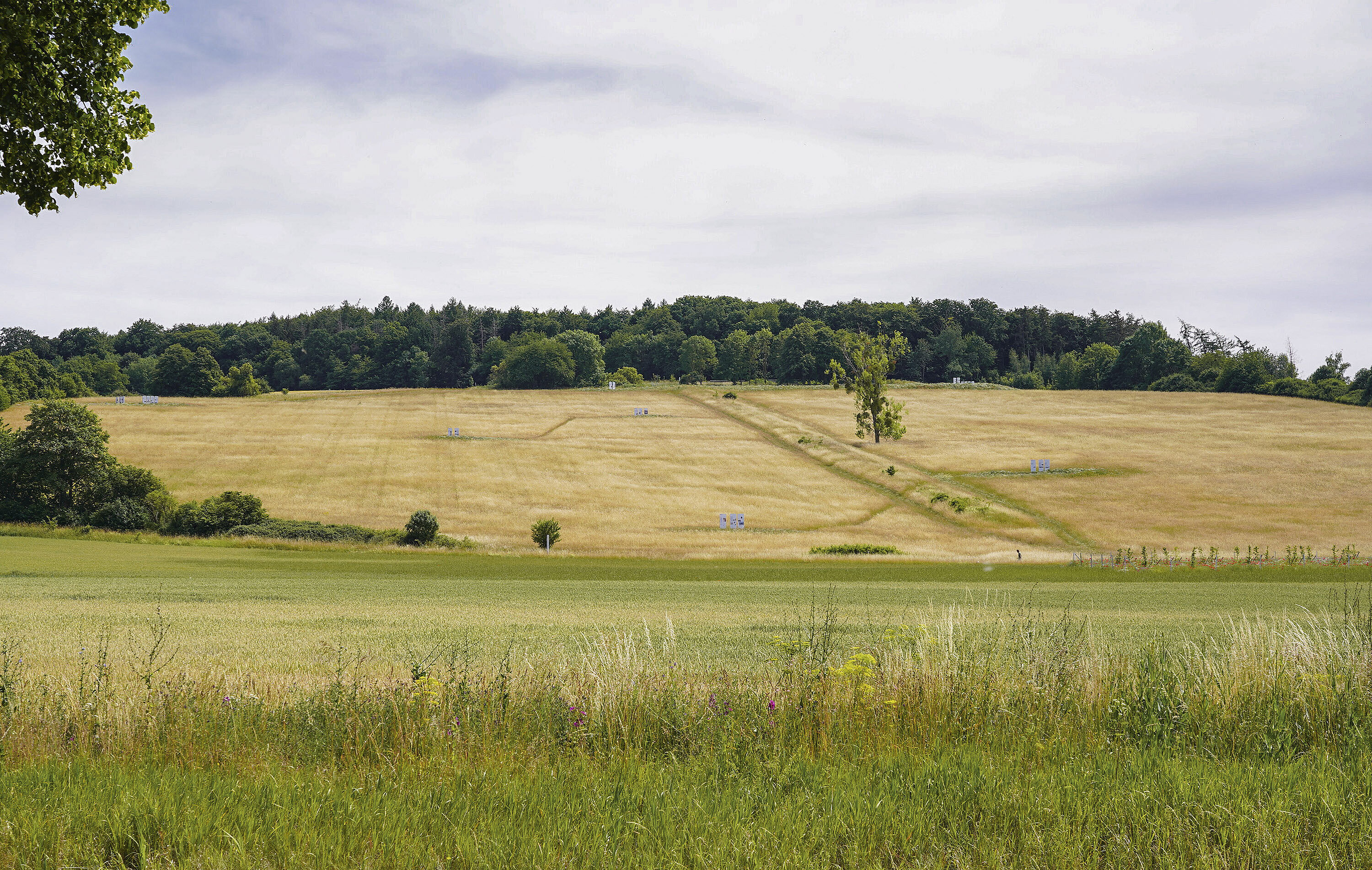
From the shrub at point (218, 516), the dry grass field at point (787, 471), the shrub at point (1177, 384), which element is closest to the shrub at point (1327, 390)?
the dry grass field at point (787, 471)

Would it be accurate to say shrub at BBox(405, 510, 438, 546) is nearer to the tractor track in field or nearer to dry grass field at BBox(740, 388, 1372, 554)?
the tractor track in field

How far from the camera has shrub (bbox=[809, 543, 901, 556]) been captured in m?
52.0

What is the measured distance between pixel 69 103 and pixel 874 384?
96219mm

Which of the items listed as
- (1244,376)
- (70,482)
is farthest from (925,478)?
(1244,376)

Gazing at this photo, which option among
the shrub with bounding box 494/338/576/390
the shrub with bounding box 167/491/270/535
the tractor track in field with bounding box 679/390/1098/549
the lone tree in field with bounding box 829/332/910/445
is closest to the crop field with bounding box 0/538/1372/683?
the shrub with bounding box 167/491/270/535

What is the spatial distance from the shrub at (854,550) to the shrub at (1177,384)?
118353 mm

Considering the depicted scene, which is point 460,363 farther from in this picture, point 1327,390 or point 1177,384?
point 1327,390

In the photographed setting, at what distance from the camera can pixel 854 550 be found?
52.8 meters

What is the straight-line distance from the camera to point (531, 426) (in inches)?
4232

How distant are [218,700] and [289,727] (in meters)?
1.08

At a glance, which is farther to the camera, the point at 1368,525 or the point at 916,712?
the point at 1368,525

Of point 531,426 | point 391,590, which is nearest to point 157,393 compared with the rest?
point 531,426

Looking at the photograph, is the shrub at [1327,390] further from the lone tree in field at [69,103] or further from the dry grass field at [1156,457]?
the lone tree in field at [69,103]

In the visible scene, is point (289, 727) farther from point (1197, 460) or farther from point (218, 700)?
point (1197, 460)
